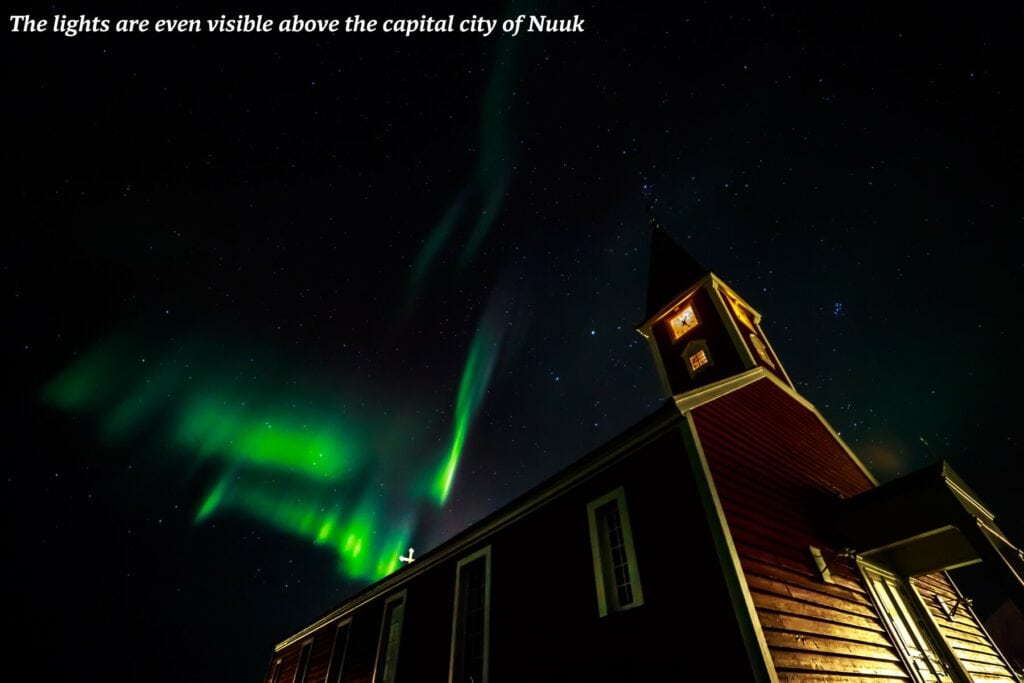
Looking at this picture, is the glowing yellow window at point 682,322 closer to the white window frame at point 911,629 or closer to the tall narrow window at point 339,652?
the white window frame at point 911,629

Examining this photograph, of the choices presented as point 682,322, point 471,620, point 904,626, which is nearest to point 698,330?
point 682,322

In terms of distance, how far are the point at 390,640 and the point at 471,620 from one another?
4.11 meters

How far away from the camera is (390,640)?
12.3 meters

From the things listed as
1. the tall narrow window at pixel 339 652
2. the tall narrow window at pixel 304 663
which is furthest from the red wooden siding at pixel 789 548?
the tall narrow window at pixel 304 663

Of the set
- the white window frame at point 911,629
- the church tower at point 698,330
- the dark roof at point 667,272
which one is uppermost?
the dark roof at point 667,272

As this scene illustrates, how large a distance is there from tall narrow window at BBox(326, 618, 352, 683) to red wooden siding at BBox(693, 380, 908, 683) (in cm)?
1394

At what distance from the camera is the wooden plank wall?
8.18 metres

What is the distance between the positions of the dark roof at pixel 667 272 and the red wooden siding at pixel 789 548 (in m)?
6.09

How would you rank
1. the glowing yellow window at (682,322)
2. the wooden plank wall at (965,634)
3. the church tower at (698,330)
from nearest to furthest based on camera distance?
1. the wooden plank wall at (965,634)
2. the church tower at (698,330)
3. the glowing yellow window at (682,322)

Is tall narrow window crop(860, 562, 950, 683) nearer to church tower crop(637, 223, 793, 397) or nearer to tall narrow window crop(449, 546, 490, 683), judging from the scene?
church tower crop(637, 223, 793, 397)

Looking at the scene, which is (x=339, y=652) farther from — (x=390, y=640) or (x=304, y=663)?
(x=390, y=640)

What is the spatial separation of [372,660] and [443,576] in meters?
3.98

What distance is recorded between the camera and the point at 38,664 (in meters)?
87.2

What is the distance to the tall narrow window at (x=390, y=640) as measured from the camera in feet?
38.0
